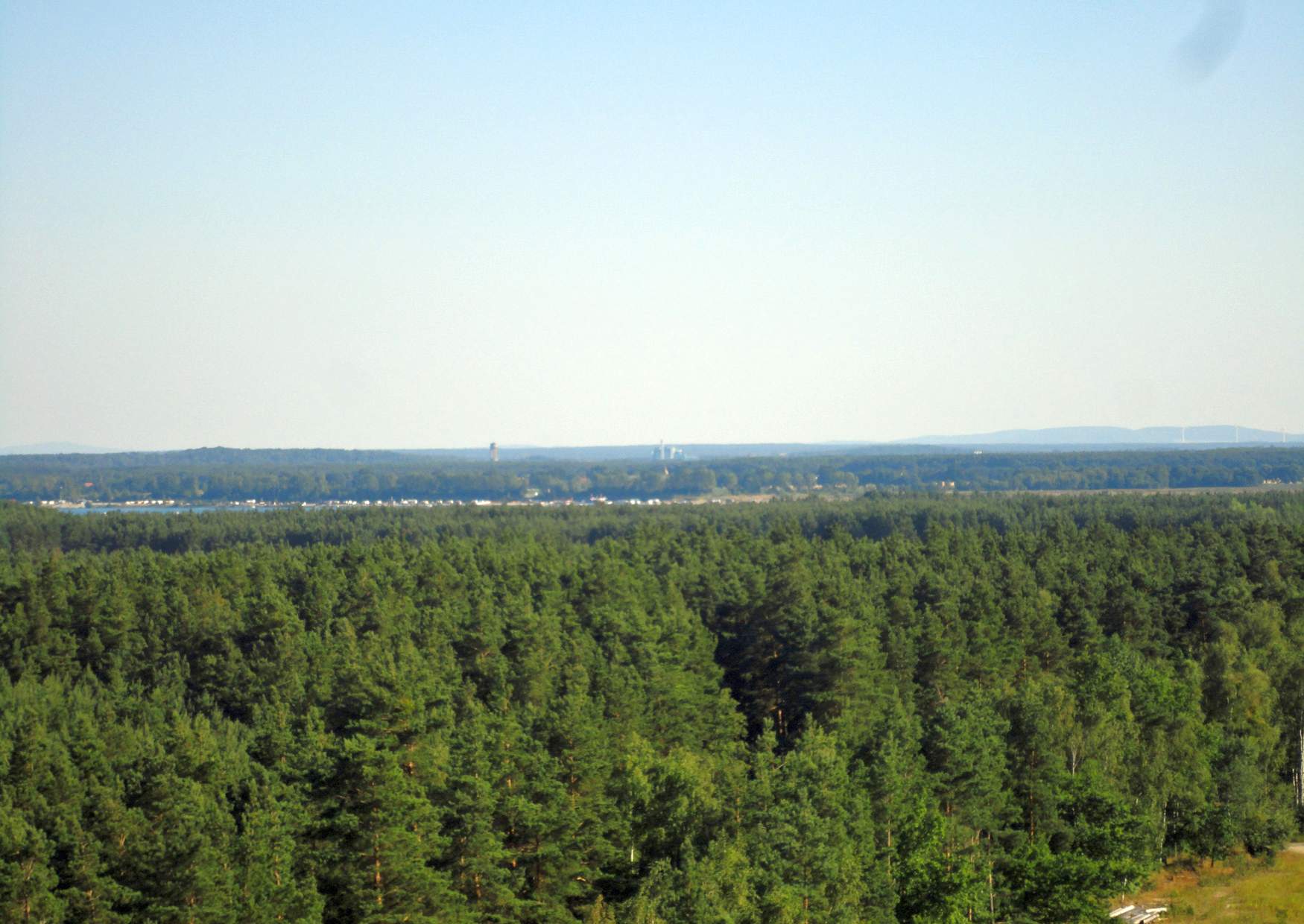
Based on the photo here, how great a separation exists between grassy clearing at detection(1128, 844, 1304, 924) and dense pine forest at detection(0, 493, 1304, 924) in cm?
131

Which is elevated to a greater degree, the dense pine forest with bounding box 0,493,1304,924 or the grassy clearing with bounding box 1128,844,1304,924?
the dense pine forest with bounding box 0,493,1304,924

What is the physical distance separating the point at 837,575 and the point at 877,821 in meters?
36.4

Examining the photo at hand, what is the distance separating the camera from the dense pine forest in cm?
3519

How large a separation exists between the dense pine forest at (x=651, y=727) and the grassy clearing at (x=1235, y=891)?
1.31m

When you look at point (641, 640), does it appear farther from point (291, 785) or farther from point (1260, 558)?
point (1260, 558)

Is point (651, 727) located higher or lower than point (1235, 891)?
higher

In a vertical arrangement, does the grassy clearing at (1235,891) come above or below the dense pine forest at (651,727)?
below

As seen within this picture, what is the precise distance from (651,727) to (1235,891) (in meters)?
24.3

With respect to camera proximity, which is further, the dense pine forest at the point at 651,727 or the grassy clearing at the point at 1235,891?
the grassy clearing at the point at 1235,891

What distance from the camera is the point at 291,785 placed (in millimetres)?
38406

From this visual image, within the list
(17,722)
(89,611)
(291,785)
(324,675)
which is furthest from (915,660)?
(89,611)

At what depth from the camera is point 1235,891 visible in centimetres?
5391

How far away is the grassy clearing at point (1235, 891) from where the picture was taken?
50.4 m

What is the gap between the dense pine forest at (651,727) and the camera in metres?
35.2
